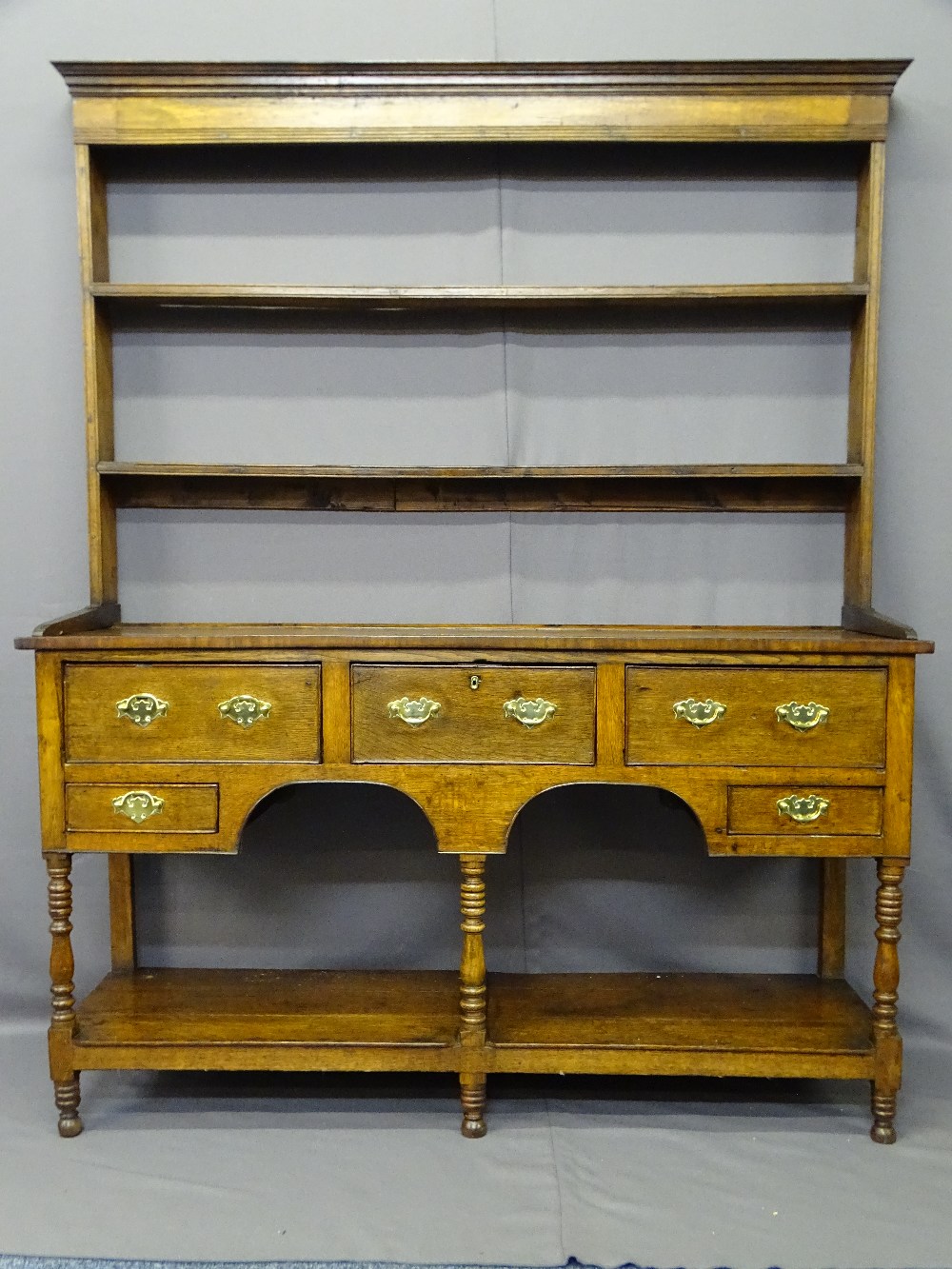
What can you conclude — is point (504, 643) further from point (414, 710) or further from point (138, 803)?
point (138, 803)

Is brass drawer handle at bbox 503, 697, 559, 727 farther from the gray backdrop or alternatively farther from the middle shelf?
the middle shelf

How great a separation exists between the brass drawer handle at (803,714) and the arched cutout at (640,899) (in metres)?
0.66

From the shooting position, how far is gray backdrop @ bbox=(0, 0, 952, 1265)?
255 cm

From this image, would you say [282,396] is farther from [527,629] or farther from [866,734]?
[866,734]

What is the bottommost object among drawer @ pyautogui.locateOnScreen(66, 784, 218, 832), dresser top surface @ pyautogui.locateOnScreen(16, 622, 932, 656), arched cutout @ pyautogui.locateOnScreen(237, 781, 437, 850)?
arched cutout @ pyautogui.locateOnScreen(237, 781, 437, 850)

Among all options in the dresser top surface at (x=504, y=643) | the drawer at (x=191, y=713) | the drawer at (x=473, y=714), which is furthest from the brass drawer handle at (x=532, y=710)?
the drawer at (x=191, y=713)

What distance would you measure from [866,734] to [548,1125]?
104 centimetres

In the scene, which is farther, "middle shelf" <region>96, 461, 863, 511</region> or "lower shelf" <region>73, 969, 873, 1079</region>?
"middle shelf" <region>96, 461, 863, 511</region>

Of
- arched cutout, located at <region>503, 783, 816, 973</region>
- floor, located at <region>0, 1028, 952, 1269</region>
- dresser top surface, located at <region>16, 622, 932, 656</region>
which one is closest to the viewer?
floor, located at <region>0, 1028, 952, 1269</region>

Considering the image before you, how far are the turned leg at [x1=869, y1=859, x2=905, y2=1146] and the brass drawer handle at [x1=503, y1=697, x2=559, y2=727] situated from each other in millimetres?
734

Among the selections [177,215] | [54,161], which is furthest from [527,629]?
[54,161]

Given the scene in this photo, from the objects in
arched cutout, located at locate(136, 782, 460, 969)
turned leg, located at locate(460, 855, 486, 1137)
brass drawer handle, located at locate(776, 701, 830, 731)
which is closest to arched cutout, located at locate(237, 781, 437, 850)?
arched cutout, located at locate(136, 782, 460, 969)

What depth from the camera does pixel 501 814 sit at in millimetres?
2143

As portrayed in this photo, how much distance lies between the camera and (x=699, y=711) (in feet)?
6.89
